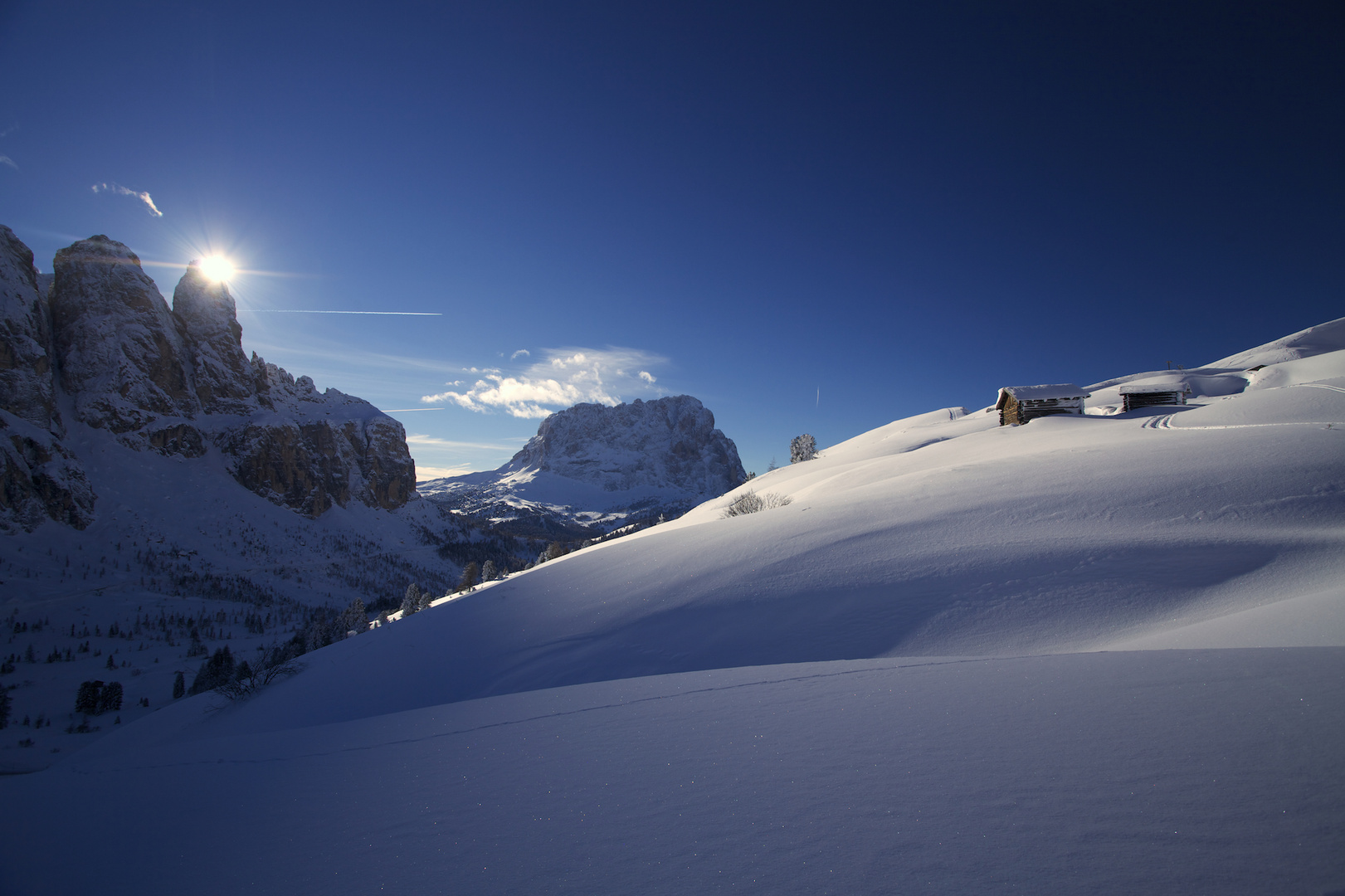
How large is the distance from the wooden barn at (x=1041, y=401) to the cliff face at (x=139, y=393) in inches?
6183

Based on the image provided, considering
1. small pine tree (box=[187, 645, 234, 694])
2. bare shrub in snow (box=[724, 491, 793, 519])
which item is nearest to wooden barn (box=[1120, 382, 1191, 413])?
bare shrub in snow (box=[724, 491, 793, 519])

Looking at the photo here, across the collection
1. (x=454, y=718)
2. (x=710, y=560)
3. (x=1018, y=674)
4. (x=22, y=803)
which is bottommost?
(x=22, y=803)

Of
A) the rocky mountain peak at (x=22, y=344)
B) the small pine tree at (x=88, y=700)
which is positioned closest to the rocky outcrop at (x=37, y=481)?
the rocky mountain peak at (x=22, y=344)

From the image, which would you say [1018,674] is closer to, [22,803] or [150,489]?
[22,803]

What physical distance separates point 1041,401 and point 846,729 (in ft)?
102

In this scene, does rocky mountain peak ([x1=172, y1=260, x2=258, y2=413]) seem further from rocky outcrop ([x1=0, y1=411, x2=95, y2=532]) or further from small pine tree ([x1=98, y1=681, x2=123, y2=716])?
small pine tree ([x1=98, y1=681, x2=123, y2=716])

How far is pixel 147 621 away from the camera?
249 ft

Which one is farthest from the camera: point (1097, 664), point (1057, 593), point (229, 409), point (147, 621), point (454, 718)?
point (229, 409)

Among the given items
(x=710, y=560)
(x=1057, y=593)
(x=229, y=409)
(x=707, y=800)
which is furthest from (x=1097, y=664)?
(x=229, y=409)

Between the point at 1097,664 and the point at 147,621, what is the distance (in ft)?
376

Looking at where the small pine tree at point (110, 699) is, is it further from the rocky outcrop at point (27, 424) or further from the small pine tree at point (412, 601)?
the rocky outcrop at point (27, 424)

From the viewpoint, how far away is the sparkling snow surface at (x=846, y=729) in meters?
2.70

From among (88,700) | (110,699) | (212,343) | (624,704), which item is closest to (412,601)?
(110,699)

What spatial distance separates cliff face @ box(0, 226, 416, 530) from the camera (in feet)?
330
